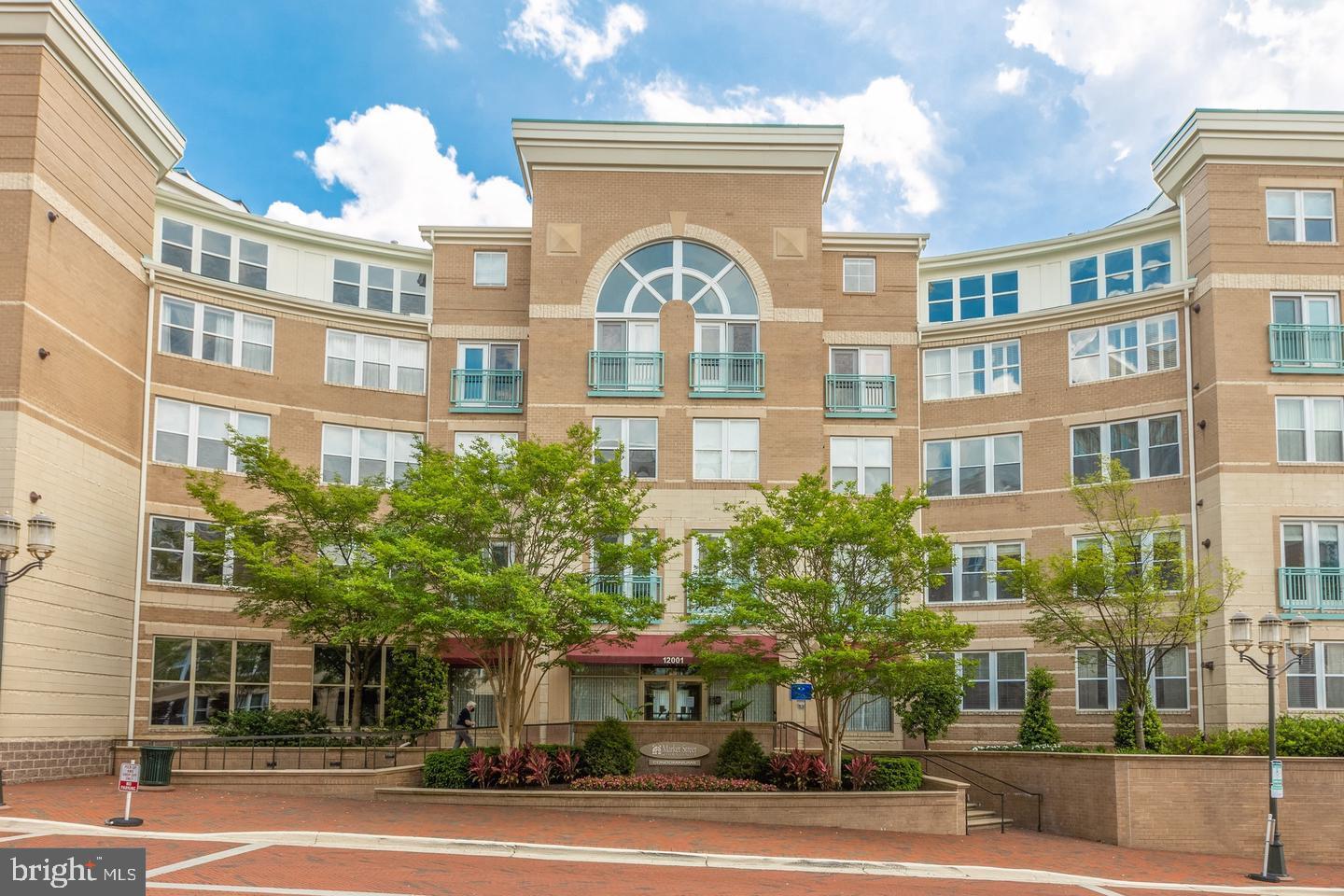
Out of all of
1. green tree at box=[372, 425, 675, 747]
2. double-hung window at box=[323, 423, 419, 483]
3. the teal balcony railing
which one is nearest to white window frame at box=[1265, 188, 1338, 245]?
the teal balcony railing

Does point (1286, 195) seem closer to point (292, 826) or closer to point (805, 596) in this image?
point (805, 596)

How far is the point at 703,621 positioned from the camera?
2784cm

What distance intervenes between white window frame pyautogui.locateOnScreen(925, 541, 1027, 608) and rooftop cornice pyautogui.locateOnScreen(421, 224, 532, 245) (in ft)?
48.5

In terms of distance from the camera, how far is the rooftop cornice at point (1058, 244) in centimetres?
3522

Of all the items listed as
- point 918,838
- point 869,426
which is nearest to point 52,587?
point 918,838

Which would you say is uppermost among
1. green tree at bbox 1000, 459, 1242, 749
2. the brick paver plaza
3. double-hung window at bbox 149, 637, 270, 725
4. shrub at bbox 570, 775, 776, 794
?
→ green tree at bbox 1000, 459, 1242, 749

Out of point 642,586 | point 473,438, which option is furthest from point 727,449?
point 473,438

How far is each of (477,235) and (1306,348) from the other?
21.8 metres

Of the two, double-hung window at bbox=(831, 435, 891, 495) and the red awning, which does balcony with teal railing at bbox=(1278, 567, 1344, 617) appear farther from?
the red awning

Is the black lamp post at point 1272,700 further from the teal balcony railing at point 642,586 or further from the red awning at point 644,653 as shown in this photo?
the teal balcony railing at point 642,586

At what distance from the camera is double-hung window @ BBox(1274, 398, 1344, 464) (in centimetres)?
3200

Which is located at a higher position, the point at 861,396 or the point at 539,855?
the point at 861,396

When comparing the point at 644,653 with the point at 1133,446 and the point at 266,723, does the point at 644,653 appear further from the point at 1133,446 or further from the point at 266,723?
the point at 1133,446

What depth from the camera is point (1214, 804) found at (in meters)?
25.9
